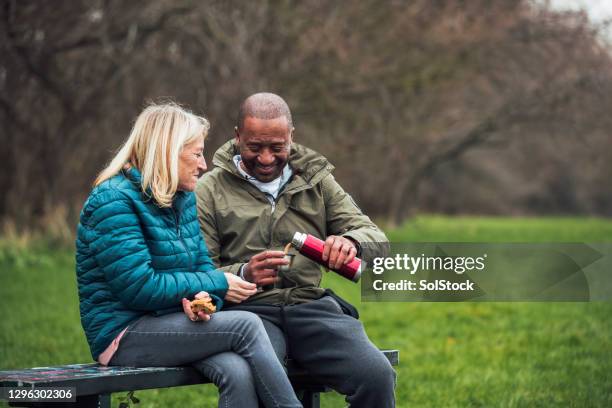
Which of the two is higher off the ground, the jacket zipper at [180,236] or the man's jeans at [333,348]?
the jacket zipper at [180,236]

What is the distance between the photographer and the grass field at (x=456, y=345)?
581cm

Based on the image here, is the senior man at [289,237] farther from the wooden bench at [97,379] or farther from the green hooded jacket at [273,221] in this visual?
the wooden bench at [97,379]

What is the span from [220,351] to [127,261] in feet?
1.59

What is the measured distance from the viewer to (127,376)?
3506mm

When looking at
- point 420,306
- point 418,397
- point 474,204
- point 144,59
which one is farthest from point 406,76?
point 474,204

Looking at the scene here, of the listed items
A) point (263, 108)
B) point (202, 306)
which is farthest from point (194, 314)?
point (263, 108)

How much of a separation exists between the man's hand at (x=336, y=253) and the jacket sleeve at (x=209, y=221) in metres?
0.39

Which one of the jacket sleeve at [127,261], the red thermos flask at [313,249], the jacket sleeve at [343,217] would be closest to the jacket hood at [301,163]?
the jacket sleeve at [343,217]

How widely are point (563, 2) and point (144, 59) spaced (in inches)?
354

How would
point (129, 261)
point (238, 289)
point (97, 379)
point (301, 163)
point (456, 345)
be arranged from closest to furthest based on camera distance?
point (97, 379) < point (129, 261) < point (238, 289) < point (301, 163) < point (456, 345)

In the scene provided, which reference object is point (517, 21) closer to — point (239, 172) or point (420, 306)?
point (420, 306)

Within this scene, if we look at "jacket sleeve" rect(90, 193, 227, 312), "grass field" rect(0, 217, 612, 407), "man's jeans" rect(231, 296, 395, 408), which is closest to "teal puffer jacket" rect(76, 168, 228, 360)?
"jacket sleeve" rect(90, 193, 227, 312)

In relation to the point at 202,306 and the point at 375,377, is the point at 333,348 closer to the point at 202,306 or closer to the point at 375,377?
the point at 375,377

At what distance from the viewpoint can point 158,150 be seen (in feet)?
12.5
